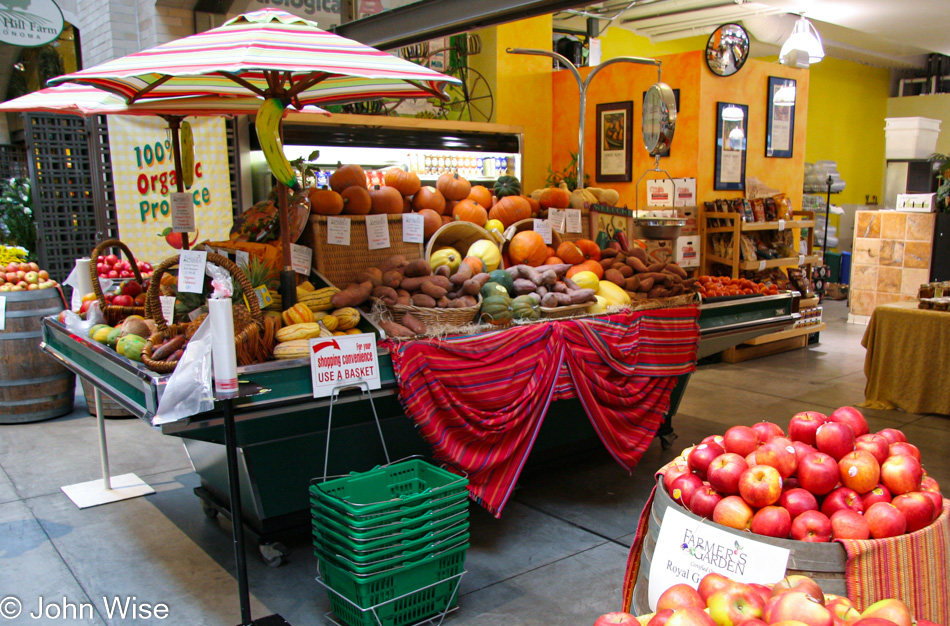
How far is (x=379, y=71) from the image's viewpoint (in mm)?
2686

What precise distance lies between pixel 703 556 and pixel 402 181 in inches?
115

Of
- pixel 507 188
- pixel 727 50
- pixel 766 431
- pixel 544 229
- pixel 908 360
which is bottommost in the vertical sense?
pixel 908 360

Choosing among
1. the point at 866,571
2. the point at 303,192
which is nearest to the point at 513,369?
the point at 303,192

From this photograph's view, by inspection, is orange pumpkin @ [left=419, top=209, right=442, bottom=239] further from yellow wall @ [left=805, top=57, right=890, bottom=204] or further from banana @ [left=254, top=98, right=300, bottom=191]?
yellow wall @ [left=805, top=57, right=890, bottom=204]

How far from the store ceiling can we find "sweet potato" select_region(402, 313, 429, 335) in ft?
21.3

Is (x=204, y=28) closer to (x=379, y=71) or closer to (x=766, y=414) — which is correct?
(x=379, y=71)

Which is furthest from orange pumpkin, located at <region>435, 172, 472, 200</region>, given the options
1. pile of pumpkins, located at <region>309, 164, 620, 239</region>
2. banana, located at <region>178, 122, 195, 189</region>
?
banana, located at <region>178, 122, 195, 189</region>

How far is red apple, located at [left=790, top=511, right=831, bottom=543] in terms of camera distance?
5.47 ft

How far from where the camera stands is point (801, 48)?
7.87 metres

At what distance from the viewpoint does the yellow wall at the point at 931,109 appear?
49.5 feet

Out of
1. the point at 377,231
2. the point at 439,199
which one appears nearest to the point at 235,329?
the point at 377,231

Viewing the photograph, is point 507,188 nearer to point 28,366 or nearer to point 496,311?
point 496,311

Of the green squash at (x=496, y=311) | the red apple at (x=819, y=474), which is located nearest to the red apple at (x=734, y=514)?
the red apple at (x=819, y=474)

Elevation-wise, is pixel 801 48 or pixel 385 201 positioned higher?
pixel 801 48
